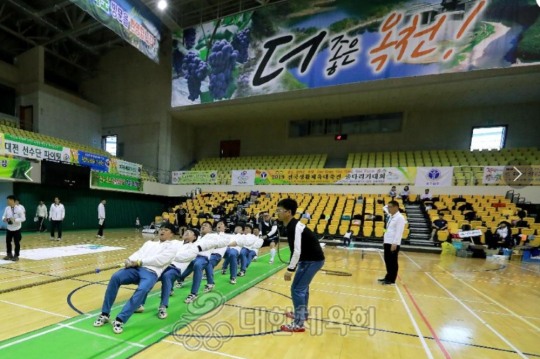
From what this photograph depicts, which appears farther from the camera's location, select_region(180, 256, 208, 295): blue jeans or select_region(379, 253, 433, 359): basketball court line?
select_region(180, 256, 208, 295): blue jeans

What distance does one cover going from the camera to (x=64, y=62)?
2058 centimetres

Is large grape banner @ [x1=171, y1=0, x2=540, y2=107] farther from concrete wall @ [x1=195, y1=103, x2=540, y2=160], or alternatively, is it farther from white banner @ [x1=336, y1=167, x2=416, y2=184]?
concrete wall @ [x1=195, y1=103, x2=540, y2=160]

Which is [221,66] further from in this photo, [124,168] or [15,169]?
[15,169]

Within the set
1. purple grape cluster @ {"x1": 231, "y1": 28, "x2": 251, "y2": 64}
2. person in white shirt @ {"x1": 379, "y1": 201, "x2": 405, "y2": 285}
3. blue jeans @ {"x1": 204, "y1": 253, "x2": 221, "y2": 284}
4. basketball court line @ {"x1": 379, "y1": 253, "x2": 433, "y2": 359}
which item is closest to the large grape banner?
purple grape cluster @ {"x1": 231, "y1": 28, "x2": 251, "y2": 64}

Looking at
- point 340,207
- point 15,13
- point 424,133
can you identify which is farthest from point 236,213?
point 15,13

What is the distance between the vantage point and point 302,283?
333cm

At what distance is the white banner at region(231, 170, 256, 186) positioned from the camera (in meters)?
16.8

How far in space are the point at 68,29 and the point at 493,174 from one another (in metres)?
25.3

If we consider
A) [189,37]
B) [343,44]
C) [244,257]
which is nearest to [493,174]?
[343,44]

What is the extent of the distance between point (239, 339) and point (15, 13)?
2233cm

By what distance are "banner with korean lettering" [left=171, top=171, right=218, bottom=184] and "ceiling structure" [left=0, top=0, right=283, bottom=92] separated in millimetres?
9364

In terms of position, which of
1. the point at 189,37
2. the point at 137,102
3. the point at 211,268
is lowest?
the point at 211,268

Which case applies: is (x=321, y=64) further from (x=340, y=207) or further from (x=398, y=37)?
(x=340, y=207)

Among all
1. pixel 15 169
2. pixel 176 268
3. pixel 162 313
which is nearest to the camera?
pixel 162 313
